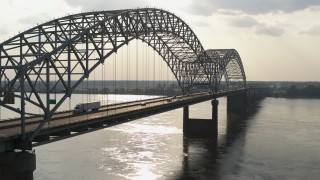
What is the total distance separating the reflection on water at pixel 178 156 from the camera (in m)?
50.0

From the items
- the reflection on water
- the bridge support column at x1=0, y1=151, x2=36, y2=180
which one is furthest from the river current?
the bridge support column at x1=0, y1=151, x2=36, y2=180

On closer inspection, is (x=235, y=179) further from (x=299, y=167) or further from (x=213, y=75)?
(x=213, y=75)

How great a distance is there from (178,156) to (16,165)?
3573 cm

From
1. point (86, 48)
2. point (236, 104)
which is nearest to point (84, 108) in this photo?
point (86, 48)

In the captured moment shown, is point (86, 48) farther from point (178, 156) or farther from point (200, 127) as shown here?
point (200, 127)

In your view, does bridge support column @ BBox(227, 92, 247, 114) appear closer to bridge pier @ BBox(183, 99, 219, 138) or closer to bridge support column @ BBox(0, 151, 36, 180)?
bridge pier @ BBox(183, 99, 219, 138)

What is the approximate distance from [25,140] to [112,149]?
3600 centimetres

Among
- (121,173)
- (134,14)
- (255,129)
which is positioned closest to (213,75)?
(255,129)

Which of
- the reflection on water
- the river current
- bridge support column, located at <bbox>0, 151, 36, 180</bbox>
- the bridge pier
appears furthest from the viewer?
the bridge pier

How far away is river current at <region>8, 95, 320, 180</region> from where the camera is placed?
49.8m

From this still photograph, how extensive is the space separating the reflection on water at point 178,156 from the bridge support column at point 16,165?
55.8ft

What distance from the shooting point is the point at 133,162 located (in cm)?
5534

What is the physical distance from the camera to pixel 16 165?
29359mm

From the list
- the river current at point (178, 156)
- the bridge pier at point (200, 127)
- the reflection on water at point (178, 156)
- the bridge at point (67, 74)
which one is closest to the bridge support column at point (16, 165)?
the bridge at point (67, 74)
